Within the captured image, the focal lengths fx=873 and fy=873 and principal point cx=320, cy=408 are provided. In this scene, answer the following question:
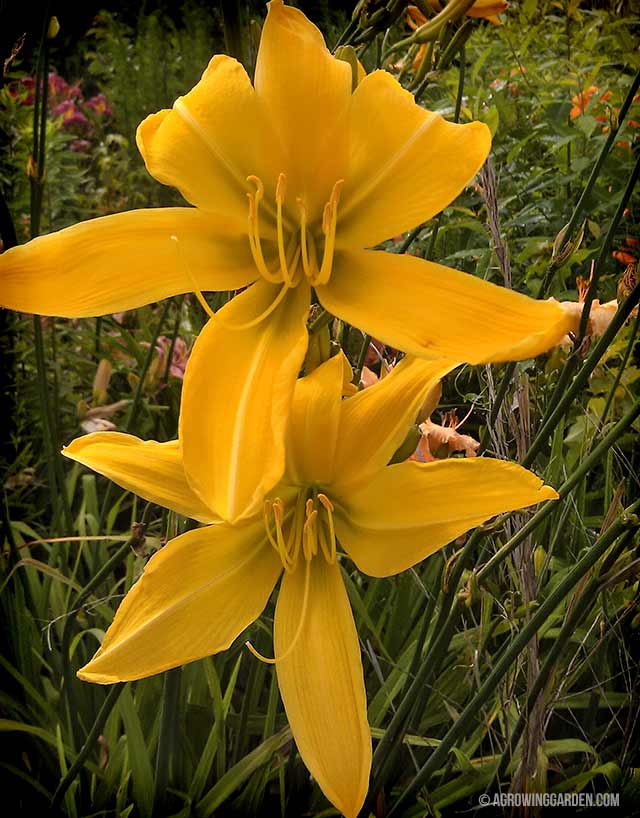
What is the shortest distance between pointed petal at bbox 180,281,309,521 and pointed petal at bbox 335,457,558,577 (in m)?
0.09

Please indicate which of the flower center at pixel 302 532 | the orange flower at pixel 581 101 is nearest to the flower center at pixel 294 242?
the flower center at pixel 302 532

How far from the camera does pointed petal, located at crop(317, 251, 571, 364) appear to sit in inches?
12.2

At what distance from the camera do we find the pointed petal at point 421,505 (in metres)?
0.40

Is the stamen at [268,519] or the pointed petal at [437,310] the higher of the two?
the pointed petal at [437,310]

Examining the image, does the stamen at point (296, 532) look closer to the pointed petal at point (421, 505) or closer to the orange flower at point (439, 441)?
the pointed petal at point (421, 505)

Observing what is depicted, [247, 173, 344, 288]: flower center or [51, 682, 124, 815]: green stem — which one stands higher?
[247, 173, 344, 288]: flower center

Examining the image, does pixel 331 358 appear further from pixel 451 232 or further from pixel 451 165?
pixel 451 232

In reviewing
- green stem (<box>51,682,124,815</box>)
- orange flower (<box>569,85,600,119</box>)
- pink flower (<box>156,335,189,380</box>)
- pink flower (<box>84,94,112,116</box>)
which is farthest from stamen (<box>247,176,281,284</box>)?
pink flower (<box>84,94,112,116</box>)

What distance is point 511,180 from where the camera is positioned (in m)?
1.11

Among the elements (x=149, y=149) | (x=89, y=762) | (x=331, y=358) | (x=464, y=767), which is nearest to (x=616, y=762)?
(x=464, y=767)

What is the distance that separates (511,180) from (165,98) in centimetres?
65

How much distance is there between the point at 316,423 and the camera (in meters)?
0.40

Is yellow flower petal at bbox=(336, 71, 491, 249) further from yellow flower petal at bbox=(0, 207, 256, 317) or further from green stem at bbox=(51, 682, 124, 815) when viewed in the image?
green stem at bbox=(51, 682, 124, 815)

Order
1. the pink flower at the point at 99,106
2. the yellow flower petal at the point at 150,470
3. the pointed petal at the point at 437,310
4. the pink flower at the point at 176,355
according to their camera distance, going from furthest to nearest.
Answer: the pink flower at the point at 99,106 → the pink flower at the point at 176,355 → the yellow flower petal at the point at 150,470 → the pointed petal at the point at 437,310
